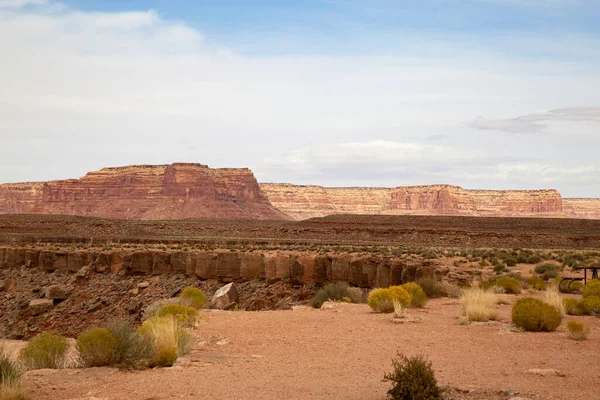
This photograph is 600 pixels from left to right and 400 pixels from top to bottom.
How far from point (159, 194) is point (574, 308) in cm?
12647

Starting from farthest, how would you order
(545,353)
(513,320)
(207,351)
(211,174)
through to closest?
(211,174) → (513,320) → (207,351) → (545,353)

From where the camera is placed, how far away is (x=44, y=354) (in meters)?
9.70

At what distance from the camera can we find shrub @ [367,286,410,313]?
15.7m

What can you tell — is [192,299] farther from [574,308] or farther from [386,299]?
[574,308]

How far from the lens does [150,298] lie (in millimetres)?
27750

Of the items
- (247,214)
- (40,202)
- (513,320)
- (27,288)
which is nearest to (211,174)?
(247,214)

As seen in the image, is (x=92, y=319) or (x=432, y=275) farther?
(x=92, y=319)

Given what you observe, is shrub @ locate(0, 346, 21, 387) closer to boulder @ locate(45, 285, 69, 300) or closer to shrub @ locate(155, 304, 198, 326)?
shrub @ locate(155, 304, 198, 326)

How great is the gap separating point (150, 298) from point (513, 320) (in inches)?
709

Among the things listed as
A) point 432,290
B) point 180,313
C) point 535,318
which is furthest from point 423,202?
point 535,318

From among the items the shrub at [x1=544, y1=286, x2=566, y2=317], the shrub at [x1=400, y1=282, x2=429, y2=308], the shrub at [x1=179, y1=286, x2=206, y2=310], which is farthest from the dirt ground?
the shrub at [x1=179, y1=286, x2=206, y2=310]

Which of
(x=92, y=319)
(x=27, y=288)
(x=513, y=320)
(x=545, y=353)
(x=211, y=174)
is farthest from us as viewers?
(x=211, y=174)

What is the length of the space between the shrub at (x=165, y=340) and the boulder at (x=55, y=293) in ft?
63.6

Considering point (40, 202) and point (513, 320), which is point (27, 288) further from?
point (40, 202)
